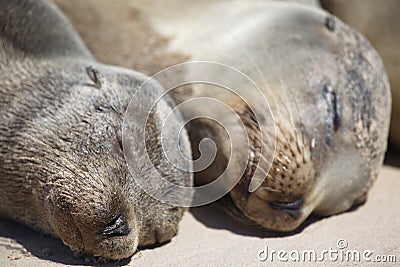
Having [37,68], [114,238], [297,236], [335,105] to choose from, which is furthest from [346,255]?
[37,68]

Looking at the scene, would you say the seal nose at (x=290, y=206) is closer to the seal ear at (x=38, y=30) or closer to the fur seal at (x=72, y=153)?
the fur seal at (x=72, y=153)

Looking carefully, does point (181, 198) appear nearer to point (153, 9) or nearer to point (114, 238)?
point (114, 238)

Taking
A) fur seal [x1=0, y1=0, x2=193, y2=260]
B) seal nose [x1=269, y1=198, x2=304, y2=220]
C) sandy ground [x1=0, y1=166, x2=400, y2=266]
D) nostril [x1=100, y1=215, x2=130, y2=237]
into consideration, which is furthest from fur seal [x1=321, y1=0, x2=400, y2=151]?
nostril [x1=100, y1=215, x2=130, y2=237]

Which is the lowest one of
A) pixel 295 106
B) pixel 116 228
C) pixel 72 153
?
pixel 295 106

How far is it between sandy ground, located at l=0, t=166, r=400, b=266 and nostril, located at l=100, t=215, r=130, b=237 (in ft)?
0.68

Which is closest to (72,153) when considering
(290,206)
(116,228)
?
(116,228)

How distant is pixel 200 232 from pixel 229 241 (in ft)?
0.56

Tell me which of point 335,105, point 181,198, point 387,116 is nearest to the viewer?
point 181,198

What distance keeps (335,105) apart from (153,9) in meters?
1.22

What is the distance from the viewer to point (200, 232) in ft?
10.9

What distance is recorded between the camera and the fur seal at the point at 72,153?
2674 mm

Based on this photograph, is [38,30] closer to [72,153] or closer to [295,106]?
[72,153]

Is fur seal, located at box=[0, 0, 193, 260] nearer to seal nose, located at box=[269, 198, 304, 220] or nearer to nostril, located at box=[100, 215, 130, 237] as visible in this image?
nostril, located at box=[100, 215, 130, 237]

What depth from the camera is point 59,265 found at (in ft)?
9.15
